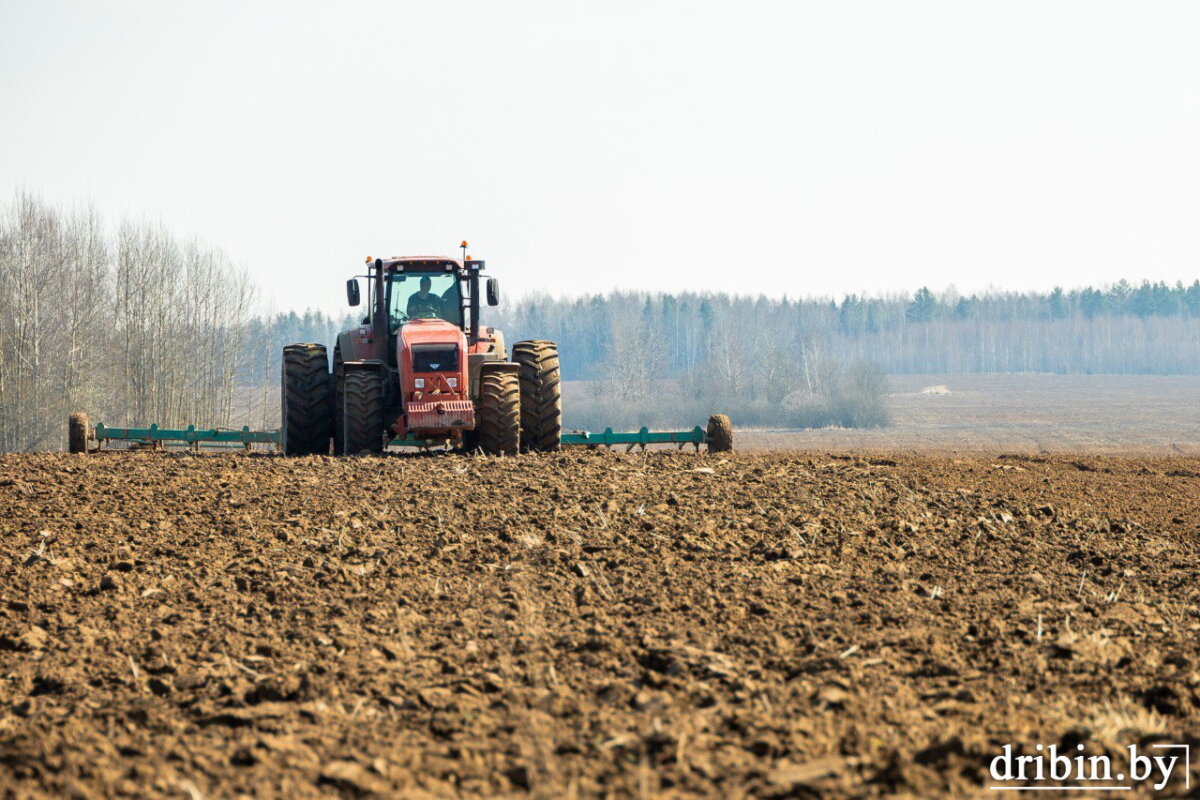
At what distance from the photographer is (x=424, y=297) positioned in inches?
607

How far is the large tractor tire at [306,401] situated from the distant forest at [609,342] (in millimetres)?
29347

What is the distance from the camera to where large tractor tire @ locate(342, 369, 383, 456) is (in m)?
14.1

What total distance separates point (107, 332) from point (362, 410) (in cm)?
3913

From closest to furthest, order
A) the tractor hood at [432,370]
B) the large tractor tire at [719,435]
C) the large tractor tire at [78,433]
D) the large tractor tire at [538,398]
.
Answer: the tractor hood at [432,370], the large tractor tire at [538,398], the large tractor tire at [719,435], the large tractor tire at [78,433]

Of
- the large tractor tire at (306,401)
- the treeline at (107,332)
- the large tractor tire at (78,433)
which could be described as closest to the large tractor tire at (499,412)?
the large tractor tire at (306,401)

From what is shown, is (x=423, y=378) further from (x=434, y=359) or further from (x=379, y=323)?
(x=379, y=323)

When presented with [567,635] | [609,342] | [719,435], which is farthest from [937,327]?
[567,635]

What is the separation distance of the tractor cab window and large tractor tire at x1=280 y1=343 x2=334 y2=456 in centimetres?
124

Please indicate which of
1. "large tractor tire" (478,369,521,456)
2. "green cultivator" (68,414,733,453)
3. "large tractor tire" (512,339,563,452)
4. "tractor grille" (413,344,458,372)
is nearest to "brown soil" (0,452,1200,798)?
"large tractor tire" (478,369,521,456)

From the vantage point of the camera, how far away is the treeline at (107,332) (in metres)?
41.7

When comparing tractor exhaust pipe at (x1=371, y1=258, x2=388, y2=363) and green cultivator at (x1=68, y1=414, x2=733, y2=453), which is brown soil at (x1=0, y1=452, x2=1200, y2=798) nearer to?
tractor exhaust pipe at (x1=371, y1=258, x2=388, y2=363)

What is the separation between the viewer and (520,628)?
20.6 feet

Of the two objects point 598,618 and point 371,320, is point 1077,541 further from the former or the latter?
point 371,320

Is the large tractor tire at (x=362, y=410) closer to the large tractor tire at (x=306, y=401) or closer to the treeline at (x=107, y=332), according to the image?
the large tractor tire at (x=306, y=401)
